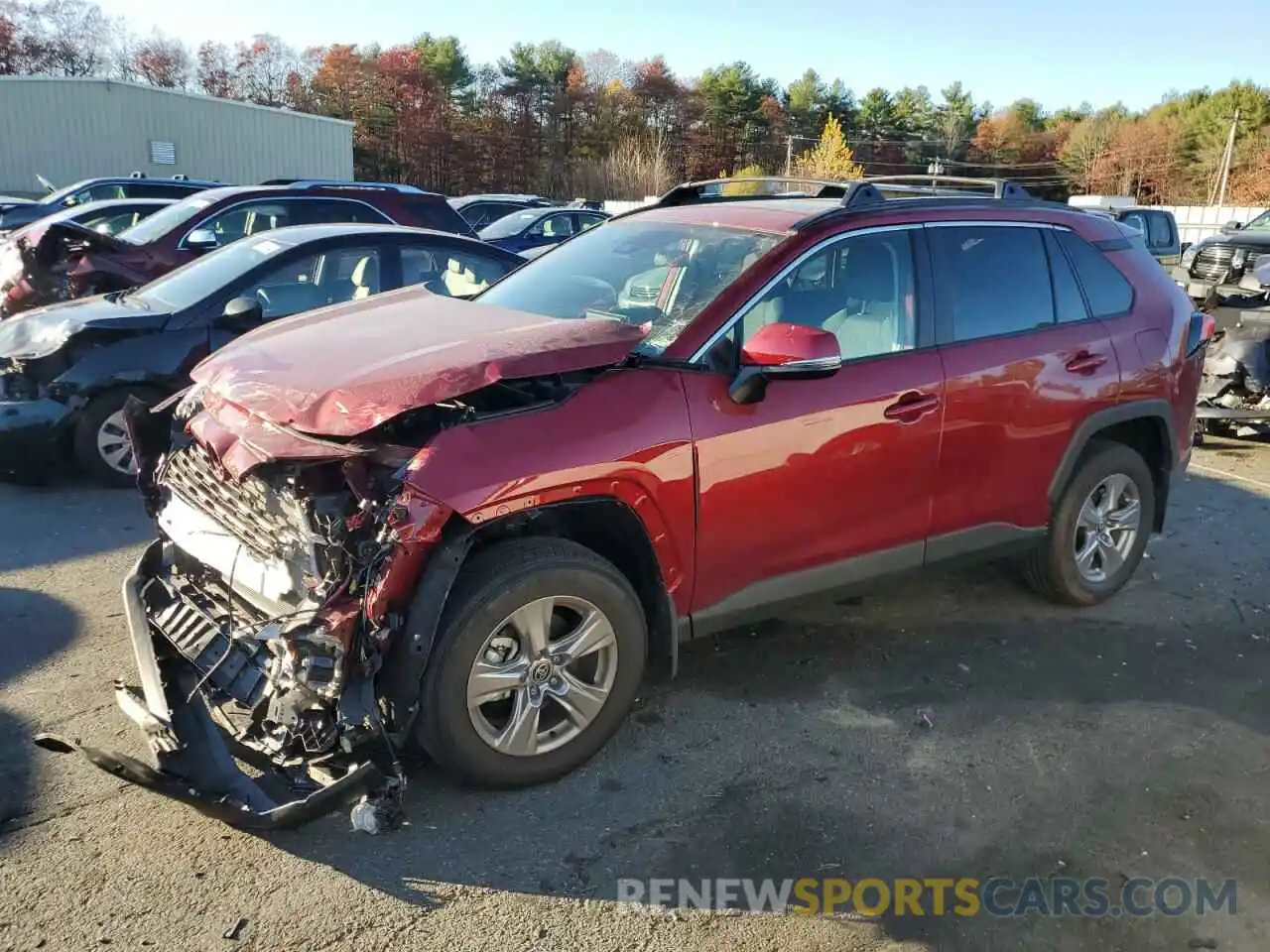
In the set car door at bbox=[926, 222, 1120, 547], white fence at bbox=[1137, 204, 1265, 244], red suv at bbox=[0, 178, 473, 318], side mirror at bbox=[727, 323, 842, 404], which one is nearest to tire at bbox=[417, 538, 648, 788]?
side mirror at bbox=[727, 323, 842, 404]

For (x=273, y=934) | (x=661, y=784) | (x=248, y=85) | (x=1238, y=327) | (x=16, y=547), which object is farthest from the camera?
(x=248, y=85)

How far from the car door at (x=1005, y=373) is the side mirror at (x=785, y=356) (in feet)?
3.04

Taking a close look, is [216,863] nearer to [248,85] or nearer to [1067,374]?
[1067,374]

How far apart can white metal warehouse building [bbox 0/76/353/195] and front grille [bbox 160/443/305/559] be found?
3419 centimetres

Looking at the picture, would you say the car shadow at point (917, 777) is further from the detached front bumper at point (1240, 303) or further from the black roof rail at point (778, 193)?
the detached front bumper at point (1240, 303)

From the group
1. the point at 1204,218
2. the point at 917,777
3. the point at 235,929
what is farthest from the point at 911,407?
the point at 1204,218

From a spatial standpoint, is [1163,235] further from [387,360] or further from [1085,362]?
[387,360]

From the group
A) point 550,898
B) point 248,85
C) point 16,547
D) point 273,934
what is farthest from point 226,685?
point 248,85

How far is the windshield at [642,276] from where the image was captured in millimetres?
3717

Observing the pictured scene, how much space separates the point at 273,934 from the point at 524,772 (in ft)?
2.98

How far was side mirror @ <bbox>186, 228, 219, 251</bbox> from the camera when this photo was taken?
345 inches

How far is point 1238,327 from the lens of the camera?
856 cm

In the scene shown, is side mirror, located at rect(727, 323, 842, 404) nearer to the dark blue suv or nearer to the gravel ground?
the gravel ground

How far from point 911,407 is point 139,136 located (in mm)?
39284
